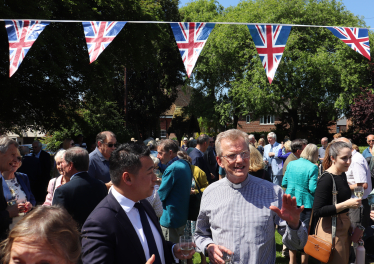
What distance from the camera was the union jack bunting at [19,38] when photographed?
21.8 feet

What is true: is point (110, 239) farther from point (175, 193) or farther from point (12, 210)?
point (175, 193)

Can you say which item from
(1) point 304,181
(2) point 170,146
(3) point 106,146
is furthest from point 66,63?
(1) point 304,181

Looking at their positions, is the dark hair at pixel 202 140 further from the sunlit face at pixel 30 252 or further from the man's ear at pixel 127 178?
the sunlit face at pixel 30 252

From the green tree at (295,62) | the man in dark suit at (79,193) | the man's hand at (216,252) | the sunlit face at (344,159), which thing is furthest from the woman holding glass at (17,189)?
the green tree at (295,62)

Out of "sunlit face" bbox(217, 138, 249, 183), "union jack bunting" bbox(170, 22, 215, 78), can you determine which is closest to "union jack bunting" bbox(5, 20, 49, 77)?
"union jack bunting" bbox(170, 22, 215, 78)

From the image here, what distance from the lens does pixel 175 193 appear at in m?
4.64

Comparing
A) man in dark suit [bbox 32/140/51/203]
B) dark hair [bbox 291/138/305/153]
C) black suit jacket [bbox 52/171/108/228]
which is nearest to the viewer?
black suit jacket [bbox 52/171/108/228]

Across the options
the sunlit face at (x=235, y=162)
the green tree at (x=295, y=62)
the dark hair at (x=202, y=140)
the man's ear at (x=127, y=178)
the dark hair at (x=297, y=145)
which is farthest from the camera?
the green tree at (x=295, y=62)

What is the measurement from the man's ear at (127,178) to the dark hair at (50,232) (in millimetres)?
768

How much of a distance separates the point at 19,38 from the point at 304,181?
609 cm

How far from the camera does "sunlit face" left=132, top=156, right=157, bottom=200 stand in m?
2.28

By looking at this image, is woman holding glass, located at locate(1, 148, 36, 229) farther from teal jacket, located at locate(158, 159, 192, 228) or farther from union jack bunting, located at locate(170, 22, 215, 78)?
union jack bunting, located at locate(170, 22, 215, 78)

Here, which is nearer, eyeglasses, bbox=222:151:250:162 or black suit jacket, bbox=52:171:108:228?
eyeglasses, bbox=222:151:250:162

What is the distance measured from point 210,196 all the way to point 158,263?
693mm
